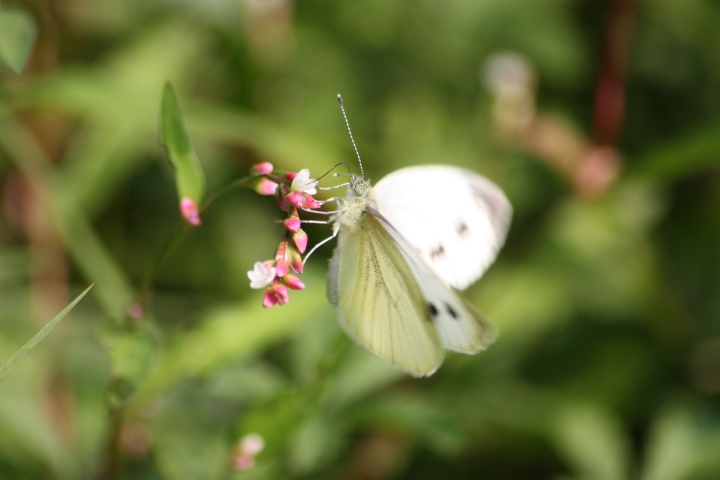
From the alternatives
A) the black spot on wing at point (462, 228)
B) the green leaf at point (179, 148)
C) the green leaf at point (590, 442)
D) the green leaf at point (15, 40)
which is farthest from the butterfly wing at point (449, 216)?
the green leaf at point (590, 442)

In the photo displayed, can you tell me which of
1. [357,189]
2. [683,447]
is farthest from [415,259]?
[683,447]

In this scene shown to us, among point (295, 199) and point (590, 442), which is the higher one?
point (295, 199)

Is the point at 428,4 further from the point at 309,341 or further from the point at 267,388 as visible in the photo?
the point at 267,388

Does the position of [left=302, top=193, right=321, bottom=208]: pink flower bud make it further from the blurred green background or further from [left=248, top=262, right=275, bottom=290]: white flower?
the blurred green background

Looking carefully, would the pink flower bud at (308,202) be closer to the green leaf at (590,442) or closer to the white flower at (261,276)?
the white flower at (261,276)

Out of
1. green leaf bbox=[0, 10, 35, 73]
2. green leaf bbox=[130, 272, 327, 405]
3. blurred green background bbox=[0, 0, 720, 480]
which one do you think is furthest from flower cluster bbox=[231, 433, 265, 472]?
green leaf bbox=[0, 10, 35, 73]

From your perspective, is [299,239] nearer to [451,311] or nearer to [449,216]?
[451,311]
